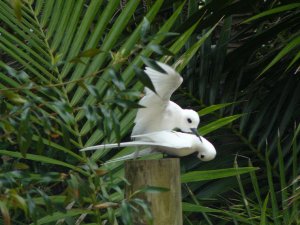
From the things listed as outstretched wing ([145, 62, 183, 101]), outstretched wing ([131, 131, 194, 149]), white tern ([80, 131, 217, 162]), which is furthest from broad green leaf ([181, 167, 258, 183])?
outstretched wing ([145, 62, 183, 101])

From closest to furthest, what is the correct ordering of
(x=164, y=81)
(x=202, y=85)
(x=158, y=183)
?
(x=158, y=183) → (x=164, y=81) → (x=202, y=85)

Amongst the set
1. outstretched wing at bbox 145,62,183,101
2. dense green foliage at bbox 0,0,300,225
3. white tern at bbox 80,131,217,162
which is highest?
outstretched wing at bbox 145,62,183,101

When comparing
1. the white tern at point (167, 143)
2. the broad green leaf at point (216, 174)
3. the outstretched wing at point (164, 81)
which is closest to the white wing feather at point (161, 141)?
the white tern at point (167, 143)

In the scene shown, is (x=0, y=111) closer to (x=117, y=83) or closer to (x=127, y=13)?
(x=117, y=83)

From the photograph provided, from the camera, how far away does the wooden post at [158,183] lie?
2156 millimetres

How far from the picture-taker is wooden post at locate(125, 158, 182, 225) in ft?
7.07

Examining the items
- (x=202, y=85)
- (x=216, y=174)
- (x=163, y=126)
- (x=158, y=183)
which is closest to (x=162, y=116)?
(x=163, y=126)

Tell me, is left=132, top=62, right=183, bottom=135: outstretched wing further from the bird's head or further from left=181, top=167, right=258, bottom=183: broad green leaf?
left=181, top=167, right=258, bottom=183: broad green leaf

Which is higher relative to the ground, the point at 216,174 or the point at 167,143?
the point at 167,143

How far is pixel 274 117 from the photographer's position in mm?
4074

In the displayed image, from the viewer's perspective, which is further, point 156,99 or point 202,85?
point 202,85

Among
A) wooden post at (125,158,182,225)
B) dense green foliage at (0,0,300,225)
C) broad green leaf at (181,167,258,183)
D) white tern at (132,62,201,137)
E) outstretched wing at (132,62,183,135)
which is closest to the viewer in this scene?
wooden post at (125,158,182,225)

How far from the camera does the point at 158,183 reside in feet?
7.08

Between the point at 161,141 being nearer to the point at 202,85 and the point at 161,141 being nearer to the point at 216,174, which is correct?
the point at 216,174
